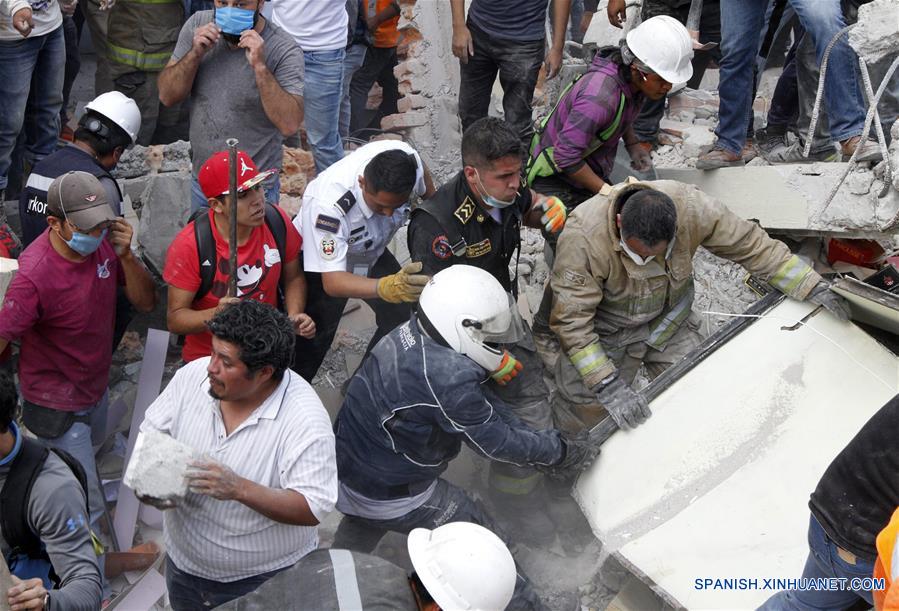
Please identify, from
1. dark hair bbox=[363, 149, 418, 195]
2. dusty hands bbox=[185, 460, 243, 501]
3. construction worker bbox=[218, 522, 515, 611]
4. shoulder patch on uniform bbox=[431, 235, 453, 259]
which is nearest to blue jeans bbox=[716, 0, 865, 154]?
shoulder patch on uniform bbox=[431, 235, 453, 259]

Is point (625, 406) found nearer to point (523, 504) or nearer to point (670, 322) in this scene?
point (670, 322)

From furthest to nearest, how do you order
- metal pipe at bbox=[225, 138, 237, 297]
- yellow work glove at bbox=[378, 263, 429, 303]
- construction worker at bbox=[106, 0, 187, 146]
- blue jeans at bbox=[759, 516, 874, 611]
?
construction worker at bbox=[106, 0, 187, 146]
yellow work glove at bbox=[378, 263, 429, 303]
metal pipe at bbox=[225, 138, 237, 297]
blue jeans at bbox=[759, 516, 874, 611]

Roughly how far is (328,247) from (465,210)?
0.65 meters

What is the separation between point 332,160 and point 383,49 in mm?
1717

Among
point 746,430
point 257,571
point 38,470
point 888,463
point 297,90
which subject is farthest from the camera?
point 297,90

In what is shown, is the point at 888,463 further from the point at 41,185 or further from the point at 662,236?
the point at 41,185

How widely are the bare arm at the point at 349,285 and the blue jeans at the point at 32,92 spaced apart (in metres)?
2.21

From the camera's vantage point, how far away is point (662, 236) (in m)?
3.87

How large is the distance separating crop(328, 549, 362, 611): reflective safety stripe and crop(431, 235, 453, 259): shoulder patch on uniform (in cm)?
177

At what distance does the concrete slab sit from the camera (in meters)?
4.72

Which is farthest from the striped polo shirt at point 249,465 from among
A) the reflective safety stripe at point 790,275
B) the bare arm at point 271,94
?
the reflective safety stripe at point 790,275

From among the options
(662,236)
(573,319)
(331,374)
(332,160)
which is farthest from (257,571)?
(332,160)

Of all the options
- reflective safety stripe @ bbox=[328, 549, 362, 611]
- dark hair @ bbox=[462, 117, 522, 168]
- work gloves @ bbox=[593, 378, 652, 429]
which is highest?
dark hair @ bbox=[462, 117, 522, 168]

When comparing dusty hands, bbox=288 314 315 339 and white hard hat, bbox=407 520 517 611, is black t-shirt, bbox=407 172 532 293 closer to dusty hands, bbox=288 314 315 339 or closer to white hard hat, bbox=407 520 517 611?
dusty hands, bbox=288 314 315 339
